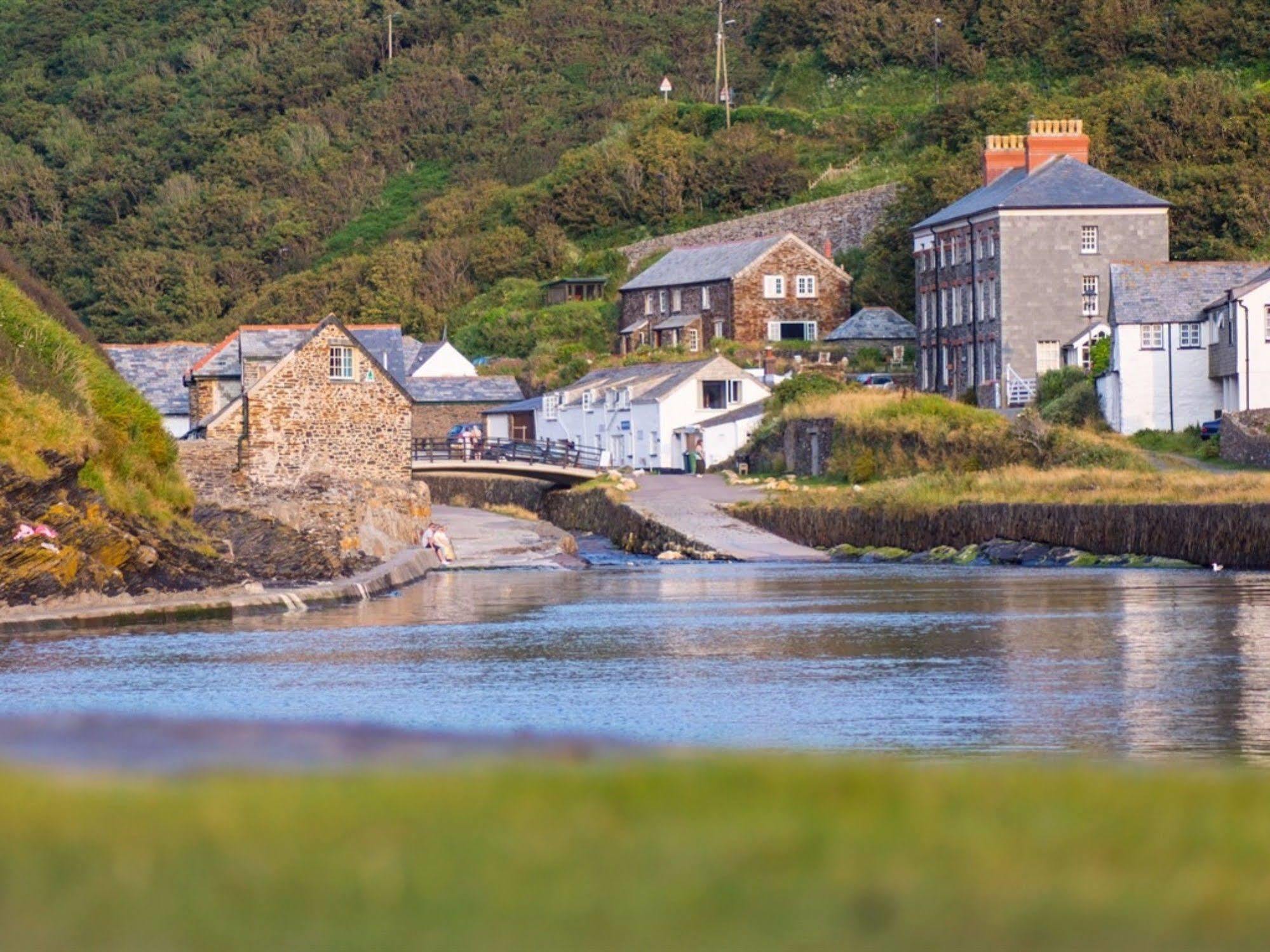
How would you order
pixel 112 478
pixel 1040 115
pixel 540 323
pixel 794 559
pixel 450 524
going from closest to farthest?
pixel 112 478, pixel 794 559, pixel 450 524, pixel 1040 115, pixel 540 323

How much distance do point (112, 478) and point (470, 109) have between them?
445ft

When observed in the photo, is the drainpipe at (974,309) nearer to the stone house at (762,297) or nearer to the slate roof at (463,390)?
the stone house at (762,297)

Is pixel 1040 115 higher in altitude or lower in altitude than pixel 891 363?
higher

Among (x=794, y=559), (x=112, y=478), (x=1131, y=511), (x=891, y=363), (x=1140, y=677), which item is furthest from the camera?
(x=891, y=363)

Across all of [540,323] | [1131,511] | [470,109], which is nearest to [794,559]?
[1131,511]

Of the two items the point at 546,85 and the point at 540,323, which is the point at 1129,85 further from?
the point at 546,85

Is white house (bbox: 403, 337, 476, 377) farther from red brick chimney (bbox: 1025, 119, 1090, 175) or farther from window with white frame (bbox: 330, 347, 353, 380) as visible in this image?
window with white frame (bbox: 330, 347, 353, 380)


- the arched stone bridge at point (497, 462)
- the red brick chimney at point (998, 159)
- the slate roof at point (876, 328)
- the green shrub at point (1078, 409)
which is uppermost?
the red brick chimney at point (998, 159)

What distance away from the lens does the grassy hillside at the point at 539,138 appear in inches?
3952

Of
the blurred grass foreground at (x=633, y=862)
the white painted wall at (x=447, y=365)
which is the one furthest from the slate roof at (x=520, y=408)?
the blurred grass foreground at (x=633, y=862)

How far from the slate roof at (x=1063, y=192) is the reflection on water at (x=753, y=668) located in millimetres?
41205

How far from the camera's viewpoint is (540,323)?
11238 cm

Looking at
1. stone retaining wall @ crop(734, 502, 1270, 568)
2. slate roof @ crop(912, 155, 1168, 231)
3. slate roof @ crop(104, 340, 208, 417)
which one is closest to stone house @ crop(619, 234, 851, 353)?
slate roof @ crop(912, 155, 1168, 231)

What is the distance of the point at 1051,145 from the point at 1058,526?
36.4 m
